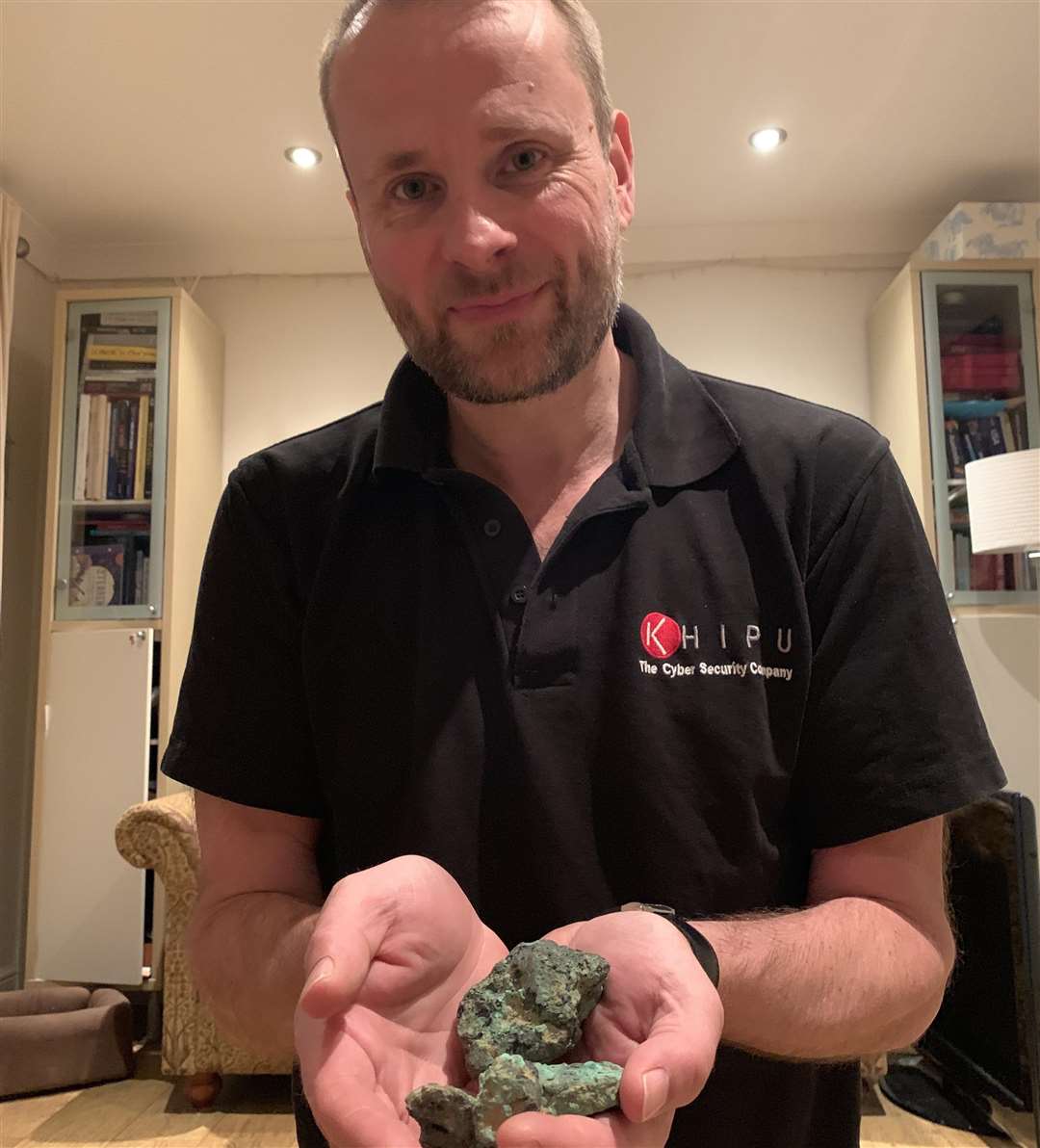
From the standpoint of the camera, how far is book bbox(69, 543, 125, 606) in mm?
3359

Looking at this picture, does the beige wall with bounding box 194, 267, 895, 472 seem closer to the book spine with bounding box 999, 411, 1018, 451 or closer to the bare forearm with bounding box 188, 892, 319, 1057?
the book spine with bounding box 999, 411, 1018, 451

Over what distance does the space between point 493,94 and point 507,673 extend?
0.53 m

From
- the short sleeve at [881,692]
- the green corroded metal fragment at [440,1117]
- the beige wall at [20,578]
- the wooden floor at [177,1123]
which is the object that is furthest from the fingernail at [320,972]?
the beige wall at [20,578]

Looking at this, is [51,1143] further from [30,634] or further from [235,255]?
[235,255]

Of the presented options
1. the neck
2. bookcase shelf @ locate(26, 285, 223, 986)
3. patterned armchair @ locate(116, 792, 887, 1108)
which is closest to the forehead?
the neck

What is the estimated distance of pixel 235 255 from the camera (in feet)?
12.8

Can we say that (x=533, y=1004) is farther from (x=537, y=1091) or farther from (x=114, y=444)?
(x=114, y=444)

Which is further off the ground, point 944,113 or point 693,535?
point 944,113

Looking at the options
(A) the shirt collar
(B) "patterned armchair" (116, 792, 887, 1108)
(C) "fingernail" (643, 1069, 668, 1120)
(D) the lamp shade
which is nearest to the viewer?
(C) "fingernail" (643, 1069, 668, 1120)

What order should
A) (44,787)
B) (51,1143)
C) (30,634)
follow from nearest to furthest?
1. (51,1143)
2. (44,787)
3. (30,634)

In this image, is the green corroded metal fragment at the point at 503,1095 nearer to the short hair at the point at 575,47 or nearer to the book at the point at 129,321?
the short hair at the point at 575,47

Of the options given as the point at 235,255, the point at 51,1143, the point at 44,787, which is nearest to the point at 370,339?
the point at 235,255

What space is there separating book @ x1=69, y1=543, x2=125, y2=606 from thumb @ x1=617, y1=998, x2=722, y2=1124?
320 centimetres

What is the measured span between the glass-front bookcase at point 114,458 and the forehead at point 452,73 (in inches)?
110
